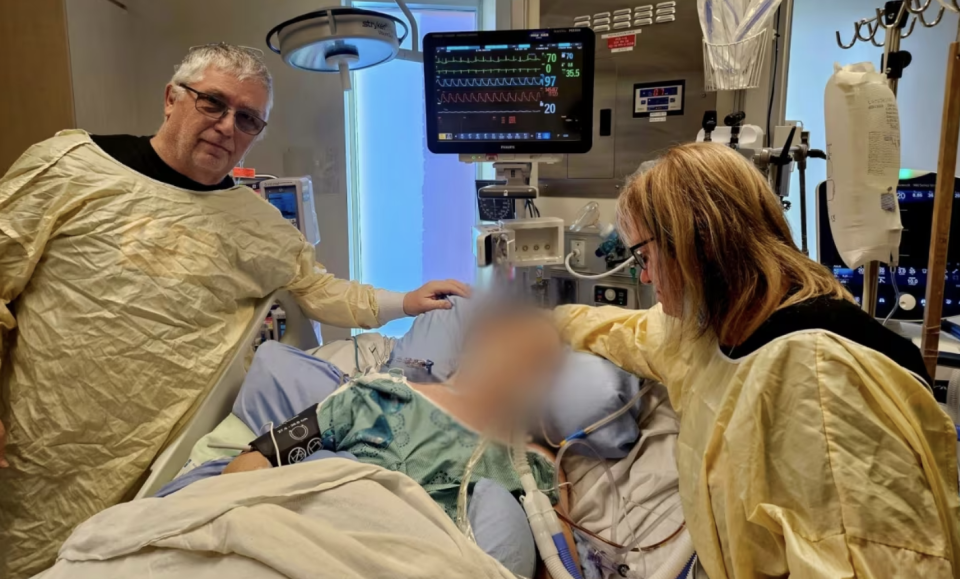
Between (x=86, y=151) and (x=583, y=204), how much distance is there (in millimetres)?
1487

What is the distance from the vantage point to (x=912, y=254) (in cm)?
178

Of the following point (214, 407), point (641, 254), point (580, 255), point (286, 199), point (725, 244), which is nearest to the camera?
point (725, 244)

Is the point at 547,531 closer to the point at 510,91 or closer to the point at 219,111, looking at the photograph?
the point at 510,91

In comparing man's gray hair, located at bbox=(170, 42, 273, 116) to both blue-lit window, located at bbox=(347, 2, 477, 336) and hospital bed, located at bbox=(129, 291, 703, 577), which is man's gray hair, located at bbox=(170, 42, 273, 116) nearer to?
hospital bed, located at bbox=(129, 291, 703, 577)

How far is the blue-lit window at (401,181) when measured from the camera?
3102mm

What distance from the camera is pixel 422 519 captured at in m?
0.88

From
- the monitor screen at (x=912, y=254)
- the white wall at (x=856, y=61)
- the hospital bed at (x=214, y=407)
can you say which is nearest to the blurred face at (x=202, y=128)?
the hospital bed at (x=214, y=407)

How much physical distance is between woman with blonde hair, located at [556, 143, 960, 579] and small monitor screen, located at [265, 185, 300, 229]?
169 centimetres

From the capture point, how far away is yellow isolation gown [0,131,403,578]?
4.35 feet

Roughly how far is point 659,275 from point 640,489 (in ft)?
1.83

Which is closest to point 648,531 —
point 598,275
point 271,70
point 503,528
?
point 503,528

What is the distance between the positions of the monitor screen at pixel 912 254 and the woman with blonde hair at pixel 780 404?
0.99 m

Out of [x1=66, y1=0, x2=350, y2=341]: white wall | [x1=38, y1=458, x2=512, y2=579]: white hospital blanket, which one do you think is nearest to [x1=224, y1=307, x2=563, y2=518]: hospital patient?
[x1=38, y1=458, x2=512, y2=579]: white hospital blanket

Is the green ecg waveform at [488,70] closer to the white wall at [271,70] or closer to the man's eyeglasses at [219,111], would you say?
the man's eyeglasses at [219,111]
